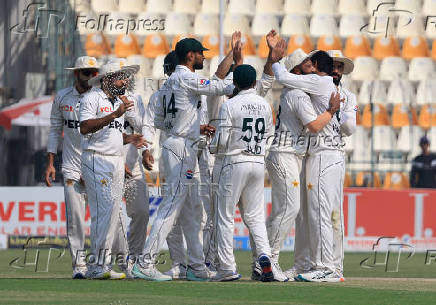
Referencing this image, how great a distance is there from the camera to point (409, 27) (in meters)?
24.7

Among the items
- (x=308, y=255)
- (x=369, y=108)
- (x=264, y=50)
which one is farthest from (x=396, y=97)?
(x=308, y=255)

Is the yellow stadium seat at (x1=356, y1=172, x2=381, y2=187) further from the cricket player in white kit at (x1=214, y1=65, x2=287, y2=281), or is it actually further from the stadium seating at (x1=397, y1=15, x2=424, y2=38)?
the cricket player in white kit at (x1=214, y1=65, x2=287, y2=281)

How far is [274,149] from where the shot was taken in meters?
10.9

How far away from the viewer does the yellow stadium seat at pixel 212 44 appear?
23.3m

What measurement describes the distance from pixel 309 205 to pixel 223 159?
3.20 ft

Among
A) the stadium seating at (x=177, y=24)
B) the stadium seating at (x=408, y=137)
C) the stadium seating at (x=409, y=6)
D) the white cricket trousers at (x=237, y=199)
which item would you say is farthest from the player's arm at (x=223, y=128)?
the stadium seating at (x=409, y=6)

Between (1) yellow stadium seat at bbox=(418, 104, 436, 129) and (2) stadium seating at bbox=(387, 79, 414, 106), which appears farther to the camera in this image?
(2) stadium seating at bbox=(387, 79, 414, 106)

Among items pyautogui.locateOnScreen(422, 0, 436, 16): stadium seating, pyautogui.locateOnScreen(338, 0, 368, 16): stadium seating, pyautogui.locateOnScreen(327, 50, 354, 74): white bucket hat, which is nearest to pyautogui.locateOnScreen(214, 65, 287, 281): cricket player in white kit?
pyautogui.locateOnScreen(327, 50, 354, 74): white bucket hat

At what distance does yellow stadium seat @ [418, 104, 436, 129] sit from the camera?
2155 centimetres

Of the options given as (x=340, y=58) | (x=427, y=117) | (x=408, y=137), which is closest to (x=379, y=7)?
(x=427, y=117)

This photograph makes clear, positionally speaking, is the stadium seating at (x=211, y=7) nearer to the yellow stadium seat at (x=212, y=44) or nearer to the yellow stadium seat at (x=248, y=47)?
the yellow stadium seat at (x=212, y=44)

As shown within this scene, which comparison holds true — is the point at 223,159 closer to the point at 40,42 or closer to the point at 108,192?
the point at 108,192

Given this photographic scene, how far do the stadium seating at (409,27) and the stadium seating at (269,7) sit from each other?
2.66 m

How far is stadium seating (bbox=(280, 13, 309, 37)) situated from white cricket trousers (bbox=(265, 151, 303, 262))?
13315 mm
